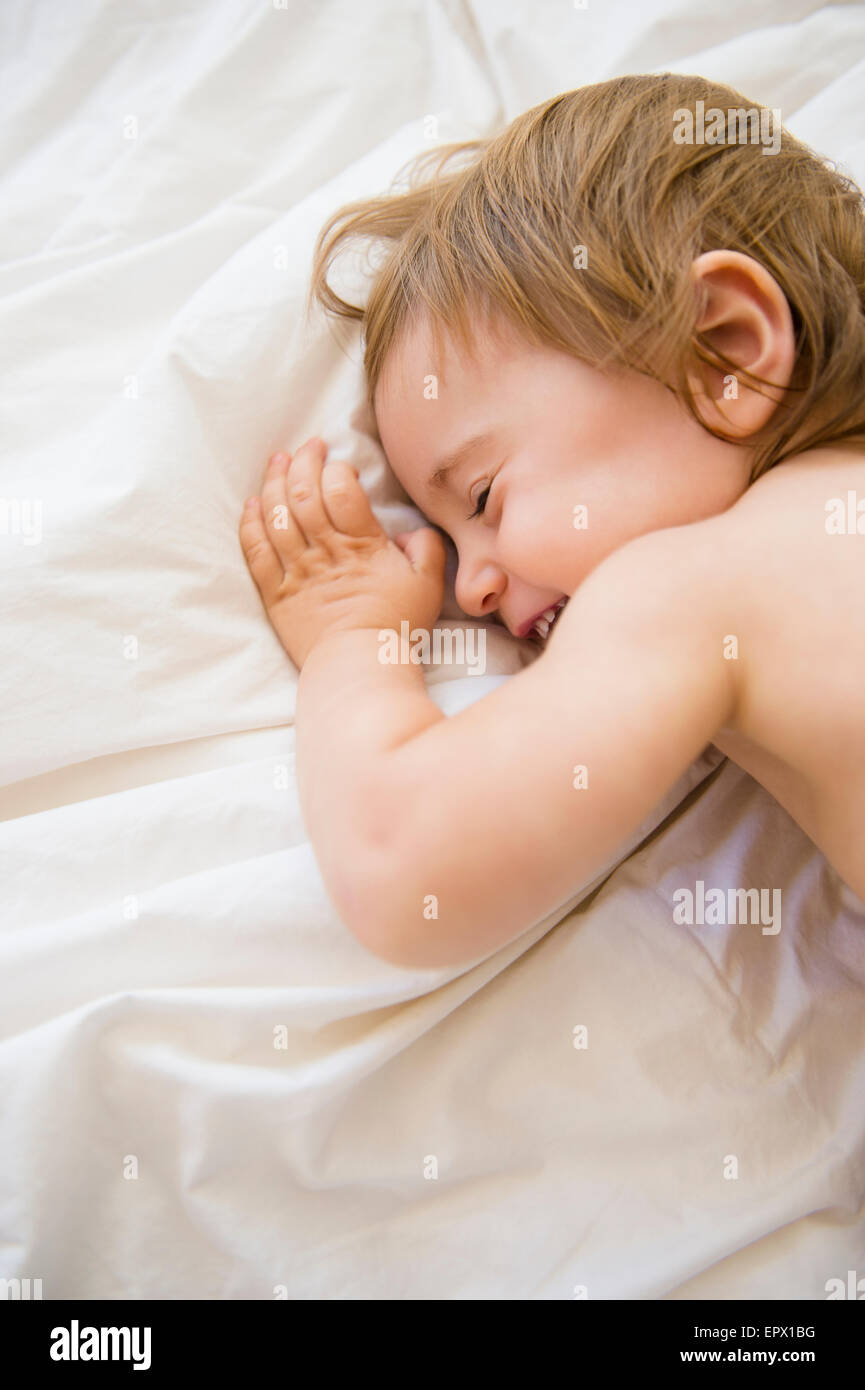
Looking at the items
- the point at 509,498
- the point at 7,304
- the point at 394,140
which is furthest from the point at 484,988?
the point at 394,140

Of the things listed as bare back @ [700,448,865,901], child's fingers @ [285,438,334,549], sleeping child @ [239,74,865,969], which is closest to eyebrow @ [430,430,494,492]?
sleeping child @ [239,74,865,969]

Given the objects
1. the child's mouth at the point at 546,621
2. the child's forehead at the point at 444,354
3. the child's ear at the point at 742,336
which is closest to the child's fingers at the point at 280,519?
the child's forehead at the point at 444,354

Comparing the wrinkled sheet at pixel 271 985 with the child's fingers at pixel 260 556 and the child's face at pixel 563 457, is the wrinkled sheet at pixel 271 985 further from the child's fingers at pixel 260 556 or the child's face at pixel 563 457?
the child's face at pixel 563 457

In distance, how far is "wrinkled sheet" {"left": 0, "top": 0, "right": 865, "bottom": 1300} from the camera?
87cm

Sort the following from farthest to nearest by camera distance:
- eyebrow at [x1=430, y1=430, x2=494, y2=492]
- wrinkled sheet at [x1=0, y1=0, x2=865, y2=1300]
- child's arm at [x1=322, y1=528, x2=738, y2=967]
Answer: eyebrow at [x1=430, y1=430, x2=494, y2=492] < wrinkled sheet at [x1=0, y1=0, x2=865, y2=1300] < child's arm at [x1=322, y1=528, x2=738, y2=967]

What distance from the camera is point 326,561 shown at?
3.50 ft

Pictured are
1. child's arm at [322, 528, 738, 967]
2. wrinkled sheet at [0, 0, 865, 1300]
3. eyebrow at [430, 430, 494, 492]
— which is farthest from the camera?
eyebrow at [430, 430, 494, 492]

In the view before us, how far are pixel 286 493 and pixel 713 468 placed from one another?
44 centimetres

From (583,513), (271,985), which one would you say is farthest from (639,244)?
(271,985)

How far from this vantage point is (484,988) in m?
0.94

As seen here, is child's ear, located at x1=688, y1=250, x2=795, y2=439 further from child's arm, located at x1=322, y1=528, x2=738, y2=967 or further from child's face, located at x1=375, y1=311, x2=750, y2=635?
child's arm, located at x1=322, y1=528, x2=738, y2=967

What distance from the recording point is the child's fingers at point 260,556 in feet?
3.48

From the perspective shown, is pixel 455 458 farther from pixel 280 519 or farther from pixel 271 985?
pixel 271 985

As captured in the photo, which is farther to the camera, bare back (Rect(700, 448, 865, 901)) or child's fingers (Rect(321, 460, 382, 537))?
child's fingers (Rect(321, 460, 382, 537))
